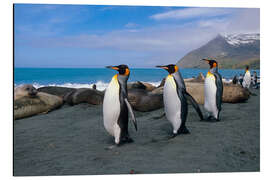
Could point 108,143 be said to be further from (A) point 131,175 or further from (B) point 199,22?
(B) point 199,22

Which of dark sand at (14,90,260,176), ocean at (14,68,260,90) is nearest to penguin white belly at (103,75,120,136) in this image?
dark sand at (14,90,260,176)

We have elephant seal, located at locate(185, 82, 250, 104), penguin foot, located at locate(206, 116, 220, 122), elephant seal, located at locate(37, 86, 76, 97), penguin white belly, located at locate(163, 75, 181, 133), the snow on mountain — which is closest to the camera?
penguin white belly, located at locate(163, 75, 181, 133)

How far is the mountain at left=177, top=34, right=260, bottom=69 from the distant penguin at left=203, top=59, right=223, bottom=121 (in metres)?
0.14

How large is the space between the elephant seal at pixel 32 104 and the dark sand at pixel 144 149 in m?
0.83

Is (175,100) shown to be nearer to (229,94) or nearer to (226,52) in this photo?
(226,52)

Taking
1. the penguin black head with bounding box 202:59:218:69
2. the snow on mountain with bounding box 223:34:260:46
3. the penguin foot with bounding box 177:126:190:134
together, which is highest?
the snow on mountain with bounding box 223:34:260:46

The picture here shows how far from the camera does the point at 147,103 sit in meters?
4.79

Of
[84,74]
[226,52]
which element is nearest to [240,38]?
[226,52]

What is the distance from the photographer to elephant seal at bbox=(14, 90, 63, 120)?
443 cm

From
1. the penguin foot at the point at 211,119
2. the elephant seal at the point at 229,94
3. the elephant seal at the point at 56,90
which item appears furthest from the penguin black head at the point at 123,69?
the elephant seal at the point at 56,90

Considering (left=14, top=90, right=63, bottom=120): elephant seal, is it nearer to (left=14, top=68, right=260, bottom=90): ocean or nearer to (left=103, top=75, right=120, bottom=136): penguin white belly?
(left=14, top=68, right=260, bottom=90): ocean

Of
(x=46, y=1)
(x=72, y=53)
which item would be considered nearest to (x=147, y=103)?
(x=72, y=53)

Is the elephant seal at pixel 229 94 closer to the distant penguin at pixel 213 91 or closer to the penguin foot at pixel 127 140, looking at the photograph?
the distant penguin at pixel 213 91

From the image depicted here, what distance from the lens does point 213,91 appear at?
372cm
